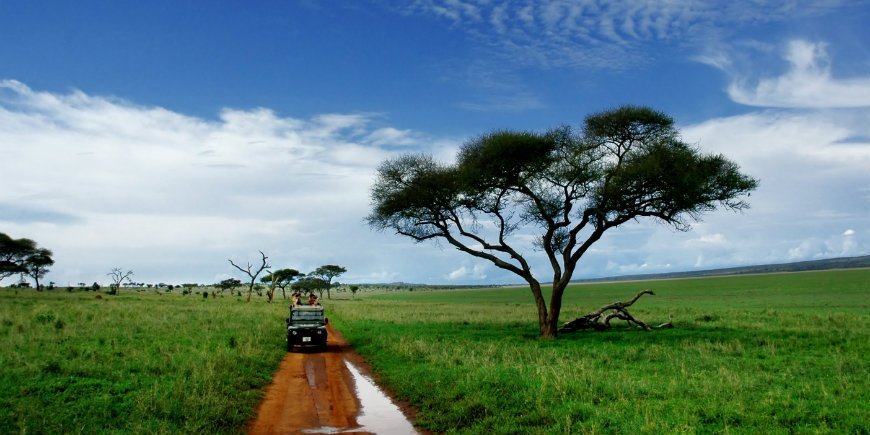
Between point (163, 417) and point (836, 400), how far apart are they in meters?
14.8

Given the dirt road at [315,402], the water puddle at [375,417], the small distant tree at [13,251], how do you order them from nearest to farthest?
the water puddle at [375,417] → the dirt road at [315,402] → the small distant tree at [13,251]

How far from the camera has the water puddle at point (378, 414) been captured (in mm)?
11477

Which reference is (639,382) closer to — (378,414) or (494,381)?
(494,381)

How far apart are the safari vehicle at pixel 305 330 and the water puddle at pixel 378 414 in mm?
8901

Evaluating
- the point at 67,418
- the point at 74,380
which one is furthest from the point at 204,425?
the point at 74,380

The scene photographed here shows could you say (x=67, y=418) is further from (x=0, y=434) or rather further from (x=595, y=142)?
(x=595, y=142)

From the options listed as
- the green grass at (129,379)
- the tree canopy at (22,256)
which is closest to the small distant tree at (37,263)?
the tree canopy at (22,256)

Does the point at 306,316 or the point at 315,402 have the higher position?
the point at 306,316

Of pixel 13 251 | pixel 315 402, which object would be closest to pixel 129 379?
pixel 315 402

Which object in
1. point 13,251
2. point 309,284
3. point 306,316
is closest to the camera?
point 306,316

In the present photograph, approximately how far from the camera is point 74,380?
48.3 ft

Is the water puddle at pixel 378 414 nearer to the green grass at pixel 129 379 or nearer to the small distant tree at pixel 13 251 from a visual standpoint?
the green grass at pixel 129 379

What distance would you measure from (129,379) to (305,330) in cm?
1018

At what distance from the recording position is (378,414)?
12859mm
